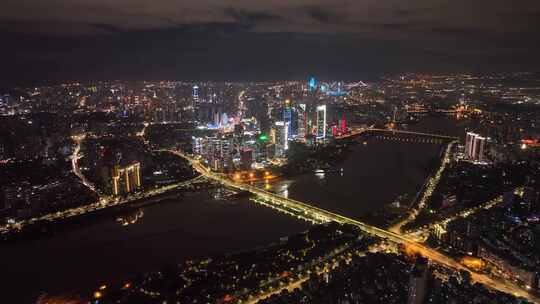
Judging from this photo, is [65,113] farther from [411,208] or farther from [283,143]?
[411,208]

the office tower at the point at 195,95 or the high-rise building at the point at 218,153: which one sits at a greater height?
the office tower at the point at 195,95

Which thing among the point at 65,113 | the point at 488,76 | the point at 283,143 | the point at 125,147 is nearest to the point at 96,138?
the point at 125,147

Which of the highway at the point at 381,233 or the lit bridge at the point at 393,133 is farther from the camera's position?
the lit bridge at the point at 393,133

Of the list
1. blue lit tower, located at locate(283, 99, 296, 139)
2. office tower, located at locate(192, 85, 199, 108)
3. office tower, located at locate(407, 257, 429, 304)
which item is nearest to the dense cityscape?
office tower, located at locate(407, 257, 429, 304)

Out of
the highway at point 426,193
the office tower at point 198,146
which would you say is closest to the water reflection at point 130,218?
the office tower at point 198,146

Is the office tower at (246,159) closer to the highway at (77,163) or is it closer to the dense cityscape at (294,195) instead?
the dense cityscape at (294,195)

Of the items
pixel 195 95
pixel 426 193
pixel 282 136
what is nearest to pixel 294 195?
pixel 426 193
